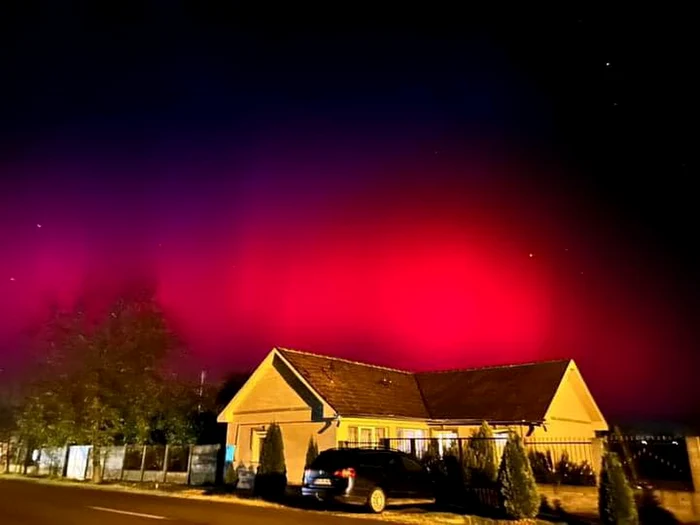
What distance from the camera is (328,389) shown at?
26.7 metres

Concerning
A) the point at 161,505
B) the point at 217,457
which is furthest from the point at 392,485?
the point at 217,457

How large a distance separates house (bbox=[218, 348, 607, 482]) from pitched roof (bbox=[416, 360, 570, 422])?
0.16 ft

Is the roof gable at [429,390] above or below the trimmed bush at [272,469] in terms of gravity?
above

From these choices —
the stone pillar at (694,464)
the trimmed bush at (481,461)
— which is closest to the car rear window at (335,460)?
the trimmed bush at (481,461)

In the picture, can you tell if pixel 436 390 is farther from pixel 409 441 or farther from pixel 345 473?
pixel 345 473

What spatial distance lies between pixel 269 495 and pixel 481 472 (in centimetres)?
765

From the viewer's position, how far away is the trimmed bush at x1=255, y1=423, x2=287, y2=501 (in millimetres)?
23391

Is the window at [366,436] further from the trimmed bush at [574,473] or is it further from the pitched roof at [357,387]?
the trimmed bush at [574,473]

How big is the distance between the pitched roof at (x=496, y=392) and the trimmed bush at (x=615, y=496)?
1229 cm

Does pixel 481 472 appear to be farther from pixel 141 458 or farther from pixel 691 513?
pixel 141 458

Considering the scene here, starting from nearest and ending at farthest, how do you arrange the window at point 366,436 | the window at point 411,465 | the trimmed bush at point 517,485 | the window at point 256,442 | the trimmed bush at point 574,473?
the trimmed bush at point 517,485 < the window at point 411,465 < the trimmed bush at point 574,473 < the window at point 366,436 < the window at point 256,442

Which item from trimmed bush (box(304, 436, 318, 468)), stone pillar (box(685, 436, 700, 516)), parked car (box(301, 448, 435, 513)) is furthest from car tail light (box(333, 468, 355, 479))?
stone pillar (box(685, 436, 700, 516))

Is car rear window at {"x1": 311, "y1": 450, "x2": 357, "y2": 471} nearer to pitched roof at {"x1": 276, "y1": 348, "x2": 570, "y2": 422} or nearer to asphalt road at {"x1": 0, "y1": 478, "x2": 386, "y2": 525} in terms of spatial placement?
asphalt road at {"x1": 0, "y1": 478, "x2": 386, "y2": 525}

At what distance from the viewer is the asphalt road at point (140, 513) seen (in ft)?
45.6
